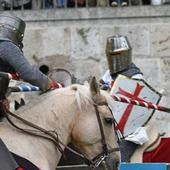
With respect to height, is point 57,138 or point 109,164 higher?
point 57,138

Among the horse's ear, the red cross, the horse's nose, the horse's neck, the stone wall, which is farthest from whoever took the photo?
the stone wall

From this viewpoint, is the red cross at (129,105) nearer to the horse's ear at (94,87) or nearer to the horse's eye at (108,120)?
the horse's eye at (108,120)

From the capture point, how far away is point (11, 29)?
16.5 feet

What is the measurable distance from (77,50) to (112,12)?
63cm

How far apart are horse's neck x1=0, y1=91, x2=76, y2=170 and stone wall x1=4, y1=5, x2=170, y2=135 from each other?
4116 millimetres

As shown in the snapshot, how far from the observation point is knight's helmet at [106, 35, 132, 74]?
278 inches

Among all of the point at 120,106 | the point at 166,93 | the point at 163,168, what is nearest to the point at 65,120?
the point at 163,168

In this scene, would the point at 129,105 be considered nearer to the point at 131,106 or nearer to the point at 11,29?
the point at 131,106

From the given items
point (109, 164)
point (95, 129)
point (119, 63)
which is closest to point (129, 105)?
point (119, 63)

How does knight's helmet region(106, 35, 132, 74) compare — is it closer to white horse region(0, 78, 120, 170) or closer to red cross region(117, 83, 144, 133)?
red cross region(117, 83, 144, 133)

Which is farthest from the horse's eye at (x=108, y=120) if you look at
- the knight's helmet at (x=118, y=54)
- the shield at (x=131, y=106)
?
the knight's helmet at (x=118, y=54)

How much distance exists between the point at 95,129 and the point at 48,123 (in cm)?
30

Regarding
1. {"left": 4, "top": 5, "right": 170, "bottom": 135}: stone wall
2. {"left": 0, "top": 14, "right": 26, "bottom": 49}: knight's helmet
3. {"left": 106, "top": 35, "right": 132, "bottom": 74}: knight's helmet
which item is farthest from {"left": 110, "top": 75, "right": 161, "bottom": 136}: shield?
{"left": 4, "top": 5, "right": 170, "bottom": 135}: stone wall

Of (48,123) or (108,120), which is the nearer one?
(48,123)
